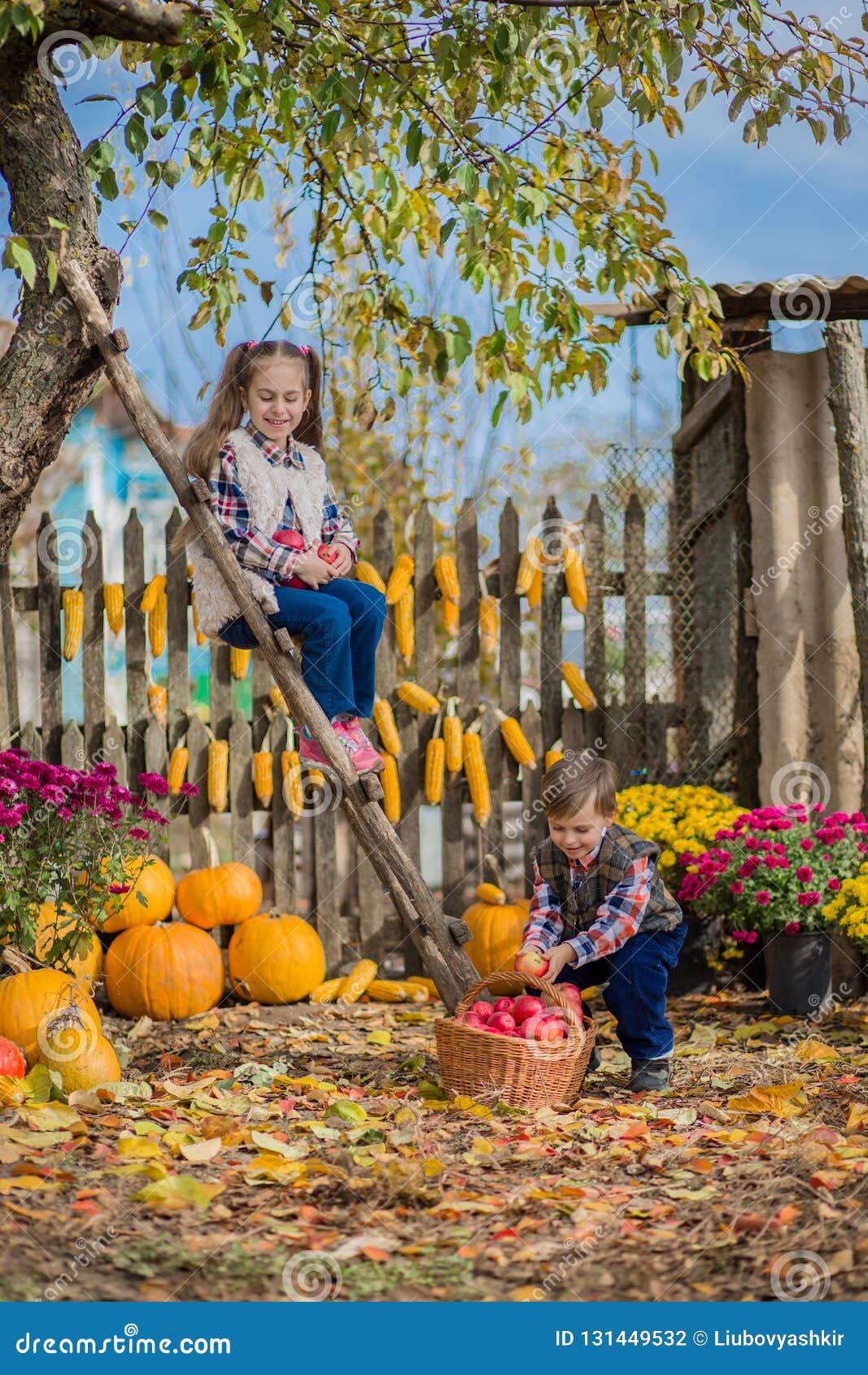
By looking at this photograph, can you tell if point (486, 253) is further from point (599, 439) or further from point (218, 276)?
point (599, 439)

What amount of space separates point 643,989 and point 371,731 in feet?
7.29

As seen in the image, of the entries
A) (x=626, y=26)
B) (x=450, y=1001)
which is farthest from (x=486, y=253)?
(x=450, y=1001)

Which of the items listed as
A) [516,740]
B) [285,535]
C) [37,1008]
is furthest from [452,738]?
[37,1008]

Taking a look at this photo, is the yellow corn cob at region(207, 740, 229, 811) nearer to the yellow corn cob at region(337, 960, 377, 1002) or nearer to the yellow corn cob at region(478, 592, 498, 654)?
the yellow corn cob at region(337, 960, 377, 1002)

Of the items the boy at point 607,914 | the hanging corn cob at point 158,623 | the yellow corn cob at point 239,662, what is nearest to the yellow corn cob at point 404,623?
the yellow corn cob at point 239,662

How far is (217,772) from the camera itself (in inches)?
219

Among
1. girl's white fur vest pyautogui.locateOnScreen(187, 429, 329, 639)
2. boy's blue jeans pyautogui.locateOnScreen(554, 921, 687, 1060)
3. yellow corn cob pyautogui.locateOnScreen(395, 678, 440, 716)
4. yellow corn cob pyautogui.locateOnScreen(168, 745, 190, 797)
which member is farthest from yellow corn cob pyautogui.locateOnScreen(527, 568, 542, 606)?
boy's blue jeans pyautogui.locateOnScreen(554, 921, 687, 1060)

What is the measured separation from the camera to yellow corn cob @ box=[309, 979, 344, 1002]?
530 cm

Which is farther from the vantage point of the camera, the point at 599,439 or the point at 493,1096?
the point at 599,439

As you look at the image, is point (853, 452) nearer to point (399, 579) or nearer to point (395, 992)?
point (399, 579)

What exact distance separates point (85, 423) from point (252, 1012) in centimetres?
795

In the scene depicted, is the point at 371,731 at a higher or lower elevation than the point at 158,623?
lower

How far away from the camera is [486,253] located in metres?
3.96

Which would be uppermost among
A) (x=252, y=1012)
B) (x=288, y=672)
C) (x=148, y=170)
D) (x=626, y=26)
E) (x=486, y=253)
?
(x=626, y=26)
